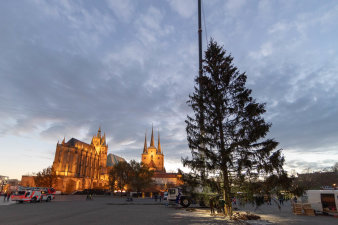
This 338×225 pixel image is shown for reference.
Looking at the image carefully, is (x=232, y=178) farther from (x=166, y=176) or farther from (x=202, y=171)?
(x=166, y=176)

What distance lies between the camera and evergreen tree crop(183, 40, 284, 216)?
46.4ft

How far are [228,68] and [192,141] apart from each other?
22.1 feet

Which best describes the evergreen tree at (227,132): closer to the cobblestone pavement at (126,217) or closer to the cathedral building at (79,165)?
the cobblestone pavement at (126,217)

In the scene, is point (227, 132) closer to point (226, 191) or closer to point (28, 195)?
point (226, 191)

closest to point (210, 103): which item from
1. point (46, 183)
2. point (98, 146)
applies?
point (46, 183)

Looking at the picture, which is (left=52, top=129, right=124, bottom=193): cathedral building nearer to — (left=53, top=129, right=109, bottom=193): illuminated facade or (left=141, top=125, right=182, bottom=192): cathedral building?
(left=53, top=129, right=109, bottom=193): illuminated facade

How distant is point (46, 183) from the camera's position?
70.0 metres

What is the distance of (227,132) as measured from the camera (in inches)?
615

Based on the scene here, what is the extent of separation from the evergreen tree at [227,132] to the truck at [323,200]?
8458mm

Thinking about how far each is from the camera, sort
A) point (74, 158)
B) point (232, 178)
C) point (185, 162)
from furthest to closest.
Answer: point (74, 158)
point (185, 162)
point (232, 178)

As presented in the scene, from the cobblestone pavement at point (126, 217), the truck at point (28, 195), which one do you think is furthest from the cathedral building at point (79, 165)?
the cobblestone pavement at point (126, 217)

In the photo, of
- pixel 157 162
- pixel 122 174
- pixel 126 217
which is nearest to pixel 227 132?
pixel 126 217

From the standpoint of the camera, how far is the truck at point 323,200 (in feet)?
58.9

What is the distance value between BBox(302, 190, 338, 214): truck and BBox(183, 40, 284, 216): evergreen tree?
27.7 feet
